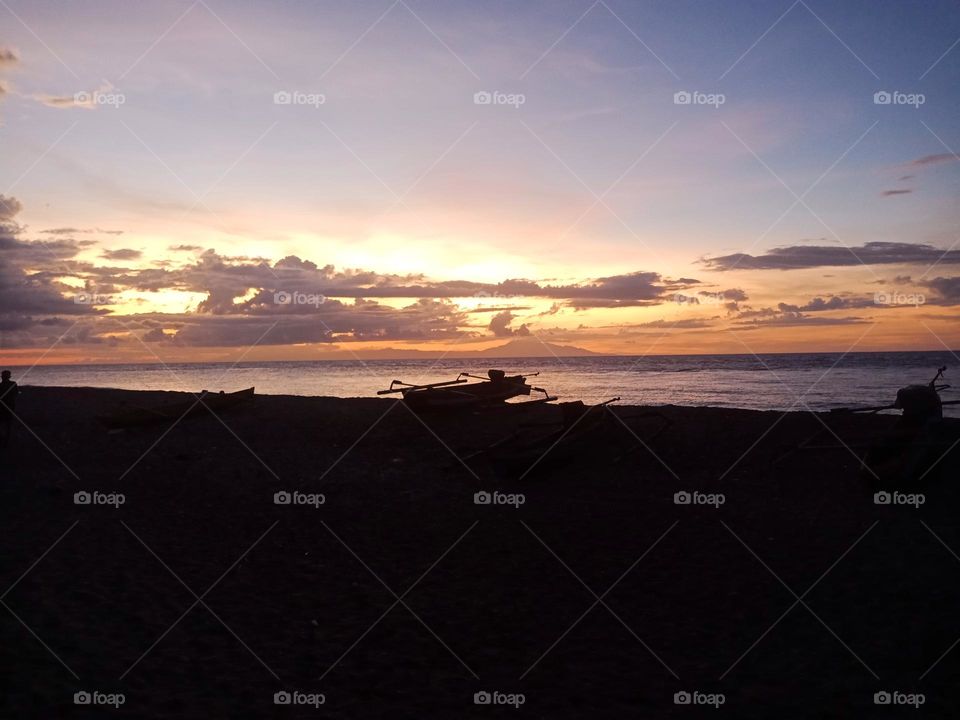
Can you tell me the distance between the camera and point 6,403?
1953 cm

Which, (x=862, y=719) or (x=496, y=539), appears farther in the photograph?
(x=496, y=539)

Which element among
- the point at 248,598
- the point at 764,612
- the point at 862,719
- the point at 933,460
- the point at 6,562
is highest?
the point at 933,460

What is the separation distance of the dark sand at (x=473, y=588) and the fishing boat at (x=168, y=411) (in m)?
4.83

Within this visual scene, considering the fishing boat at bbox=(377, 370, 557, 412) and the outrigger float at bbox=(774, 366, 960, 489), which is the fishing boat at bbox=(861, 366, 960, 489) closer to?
the outrigger float at bbox=(774, 366, 960, 489)

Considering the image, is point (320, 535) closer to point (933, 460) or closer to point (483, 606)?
point (483, 606)

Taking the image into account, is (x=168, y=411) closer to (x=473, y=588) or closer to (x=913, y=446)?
(x=473, y=588)

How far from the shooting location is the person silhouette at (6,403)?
63.0 feet

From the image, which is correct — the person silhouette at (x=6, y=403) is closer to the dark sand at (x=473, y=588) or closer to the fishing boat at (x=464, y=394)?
the dark sand at (x=473, y=588)

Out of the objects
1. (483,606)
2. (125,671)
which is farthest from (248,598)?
(483,606)

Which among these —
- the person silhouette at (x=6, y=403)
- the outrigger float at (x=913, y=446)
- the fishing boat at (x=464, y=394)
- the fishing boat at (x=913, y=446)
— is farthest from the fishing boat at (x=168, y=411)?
the fishing boat at (x=913, y=446)

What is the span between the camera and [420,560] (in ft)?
37.0

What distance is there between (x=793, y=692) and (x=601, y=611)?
262 cm

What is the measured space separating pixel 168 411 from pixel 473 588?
18.5 metres

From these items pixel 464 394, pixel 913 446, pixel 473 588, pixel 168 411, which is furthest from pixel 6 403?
pixel 913 446
